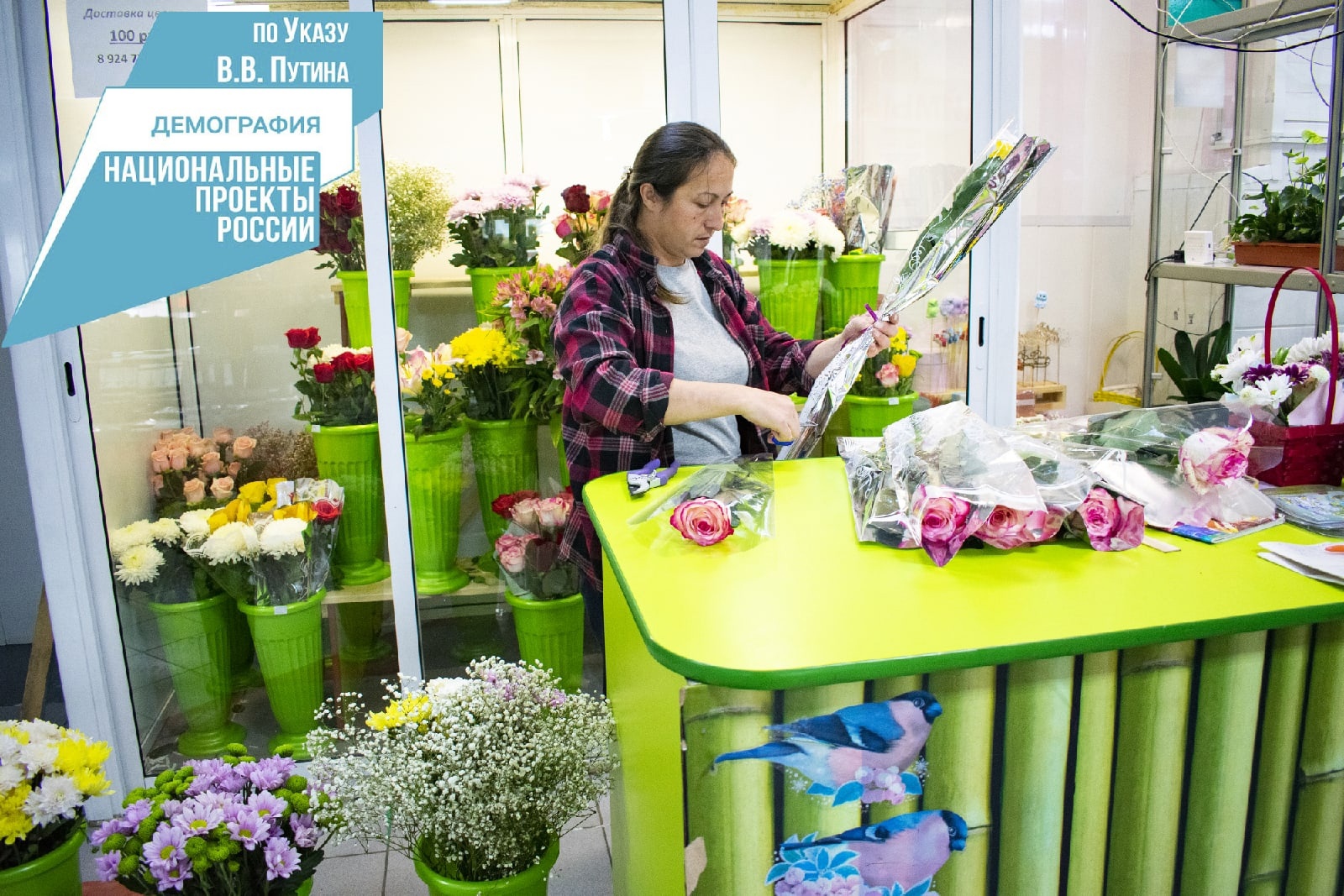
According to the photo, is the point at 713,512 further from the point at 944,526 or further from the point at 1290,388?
the point at 1290,388

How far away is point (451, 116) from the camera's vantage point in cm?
258

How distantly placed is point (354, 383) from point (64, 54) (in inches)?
38.4

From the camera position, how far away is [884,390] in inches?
116

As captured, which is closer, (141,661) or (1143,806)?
(1143,806)

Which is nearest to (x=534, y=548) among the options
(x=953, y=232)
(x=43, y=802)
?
(x=43, y=802)

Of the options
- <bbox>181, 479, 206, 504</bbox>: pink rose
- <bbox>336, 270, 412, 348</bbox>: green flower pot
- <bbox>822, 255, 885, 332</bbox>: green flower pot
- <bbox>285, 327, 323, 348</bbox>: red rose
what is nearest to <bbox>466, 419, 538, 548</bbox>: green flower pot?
<bbox>336, 270, 412, 348</bbox>: green flower pot

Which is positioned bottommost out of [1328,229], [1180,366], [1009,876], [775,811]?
[1009,876]

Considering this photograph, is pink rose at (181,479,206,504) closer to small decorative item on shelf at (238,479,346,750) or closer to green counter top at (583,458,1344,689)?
small decorative item on shelf at (238,479,346,750)

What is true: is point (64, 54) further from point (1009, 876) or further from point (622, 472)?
point (1009, 876)

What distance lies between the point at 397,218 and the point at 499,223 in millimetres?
256

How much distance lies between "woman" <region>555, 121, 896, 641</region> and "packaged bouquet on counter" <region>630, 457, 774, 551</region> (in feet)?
0.48

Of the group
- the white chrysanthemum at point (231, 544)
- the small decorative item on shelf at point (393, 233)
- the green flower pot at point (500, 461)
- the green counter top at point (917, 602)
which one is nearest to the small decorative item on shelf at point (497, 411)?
the green flower pot at point (500, 461)

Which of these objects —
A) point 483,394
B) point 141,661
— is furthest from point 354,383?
point 141,661

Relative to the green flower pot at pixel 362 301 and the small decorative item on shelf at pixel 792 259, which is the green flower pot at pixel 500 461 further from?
the small decorative item on shelf at pixel 792 259
